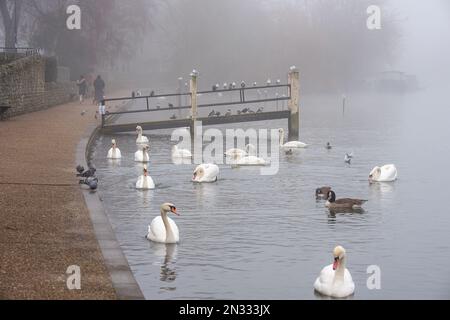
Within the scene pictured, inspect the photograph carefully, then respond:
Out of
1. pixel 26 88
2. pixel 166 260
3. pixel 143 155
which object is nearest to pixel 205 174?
pixel 143 155

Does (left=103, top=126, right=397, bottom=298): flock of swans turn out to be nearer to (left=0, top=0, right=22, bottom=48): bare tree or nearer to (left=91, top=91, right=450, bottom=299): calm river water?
(left=91, top=91, right=450, bottom=299): calm river water

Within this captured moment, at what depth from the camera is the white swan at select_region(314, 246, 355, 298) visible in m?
13.1

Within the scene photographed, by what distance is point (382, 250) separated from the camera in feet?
53.6

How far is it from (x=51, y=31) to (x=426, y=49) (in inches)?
4375

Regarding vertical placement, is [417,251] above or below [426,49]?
below

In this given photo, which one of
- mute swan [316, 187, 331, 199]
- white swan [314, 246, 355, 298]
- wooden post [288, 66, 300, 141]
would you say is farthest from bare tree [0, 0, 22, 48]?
white swan [314, 246, 355, 298]

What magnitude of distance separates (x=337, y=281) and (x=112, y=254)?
10.7 feet

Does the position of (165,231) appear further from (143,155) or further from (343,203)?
(143,155)

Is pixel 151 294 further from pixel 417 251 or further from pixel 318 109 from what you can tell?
pixel 318 109

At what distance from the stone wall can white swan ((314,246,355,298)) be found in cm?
2802

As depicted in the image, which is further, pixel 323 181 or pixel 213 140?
pixel 213 140

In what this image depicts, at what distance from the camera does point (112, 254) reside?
14.0 meters

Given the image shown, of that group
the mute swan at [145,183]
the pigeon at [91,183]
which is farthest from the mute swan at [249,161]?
the pigeon at [91,183]
